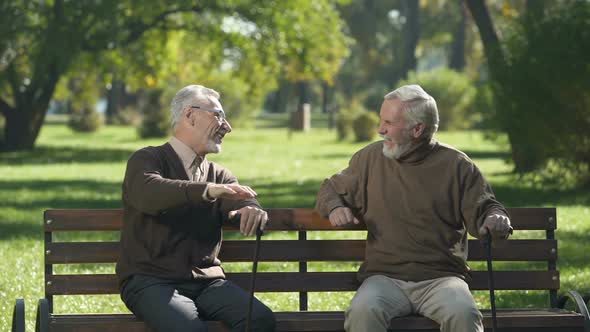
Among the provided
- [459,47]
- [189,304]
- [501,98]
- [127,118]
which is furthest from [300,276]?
[459,47]

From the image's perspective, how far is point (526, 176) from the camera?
20.8 m

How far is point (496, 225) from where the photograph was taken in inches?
220

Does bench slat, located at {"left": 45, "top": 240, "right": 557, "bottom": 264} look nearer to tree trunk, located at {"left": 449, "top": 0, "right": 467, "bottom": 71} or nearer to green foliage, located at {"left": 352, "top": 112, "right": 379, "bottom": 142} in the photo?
green foliage, located at {"left": 352, "top": 112, "right": 379, "bottom": 142}

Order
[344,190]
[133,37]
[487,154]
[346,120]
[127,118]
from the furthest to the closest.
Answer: [127,118]
[346,120]
[487,154]
[133,37]
[344,190]

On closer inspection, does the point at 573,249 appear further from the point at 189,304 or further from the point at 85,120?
the point at 85,120

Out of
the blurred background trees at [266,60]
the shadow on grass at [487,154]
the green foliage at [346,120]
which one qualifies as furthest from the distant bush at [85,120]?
the shadow on grass at [487,154]

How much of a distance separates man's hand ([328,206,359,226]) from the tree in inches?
931

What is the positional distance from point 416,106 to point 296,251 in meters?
0.94

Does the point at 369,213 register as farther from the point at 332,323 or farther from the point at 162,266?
the point at 162,266

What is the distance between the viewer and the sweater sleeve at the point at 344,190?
Result: 5914 millimetres

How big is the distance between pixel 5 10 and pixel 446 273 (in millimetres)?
24861

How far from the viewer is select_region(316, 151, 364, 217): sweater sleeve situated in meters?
5.91

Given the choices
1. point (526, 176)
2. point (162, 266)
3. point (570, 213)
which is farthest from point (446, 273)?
point (526, 176)

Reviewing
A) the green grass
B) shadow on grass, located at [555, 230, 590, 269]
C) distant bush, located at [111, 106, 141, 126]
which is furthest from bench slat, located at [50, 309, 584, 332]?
distant bush, located at [111, 106, 141, 126]
